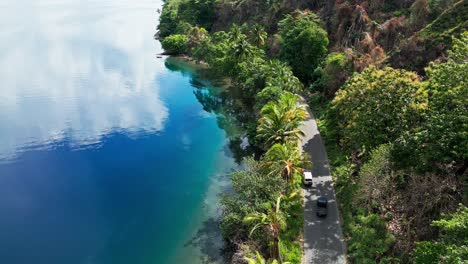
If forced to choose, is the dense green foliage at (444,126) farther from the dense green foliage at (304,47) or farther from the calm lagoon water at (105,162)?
the dense green foliage at (304,47)

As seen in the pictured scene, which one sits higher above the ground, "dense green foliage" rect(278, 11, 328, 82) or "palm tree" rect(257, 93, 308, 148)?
"dense green foliage" rect(278, 11, 328, 82)

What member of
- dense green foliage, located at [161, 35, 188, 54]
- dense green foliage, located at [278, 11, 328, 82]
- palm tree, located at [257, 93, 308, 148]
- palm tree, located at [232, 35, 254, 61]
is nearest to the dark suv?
palm tree, located at [257, 93, 308, 148]

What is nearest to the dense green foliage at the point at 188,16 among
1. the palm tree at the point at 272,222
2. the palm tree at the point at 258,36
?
the palm tree at the point at 258,36

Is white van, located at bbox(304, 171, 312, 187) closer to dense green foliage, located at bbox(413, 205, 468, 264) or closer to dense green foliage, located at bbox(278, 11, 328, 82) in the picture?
dense green foliage, located at bbox(413, 205, 468, 264)

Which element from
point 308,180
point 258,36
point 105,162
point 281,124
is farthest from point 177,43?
point 308,180

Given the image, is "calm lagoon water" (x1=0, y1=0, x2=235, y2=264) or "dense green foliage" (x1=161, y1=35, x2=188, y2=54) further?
"dense green foliage" (x1=161, y1=35, x2=188, y2=54)

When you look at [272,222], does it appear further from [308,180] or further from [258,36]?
[258,36]

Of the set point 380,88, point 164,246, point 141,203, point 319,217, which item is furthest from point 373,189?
point 141,203
